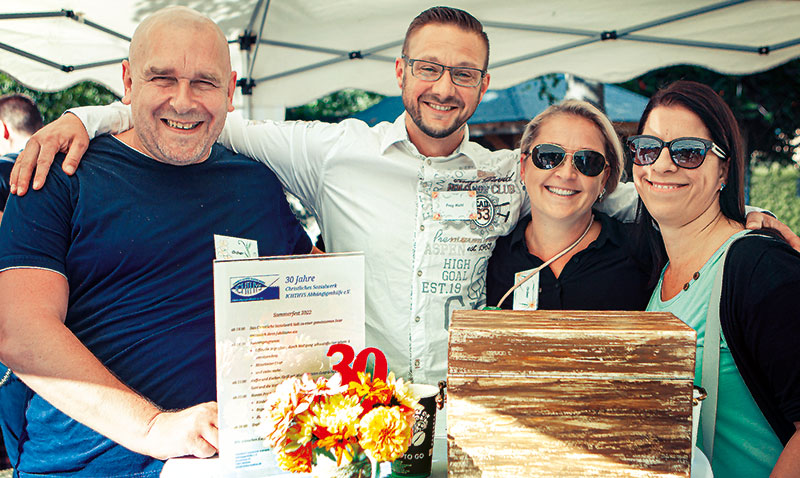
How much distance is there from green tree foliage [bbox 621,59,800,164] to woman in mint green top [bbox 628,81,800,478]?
6.03 m

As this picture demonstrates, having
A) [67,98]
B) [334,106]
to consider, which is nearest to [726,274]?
[334,106]

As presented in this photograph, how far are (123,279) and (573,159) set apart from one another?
158cm

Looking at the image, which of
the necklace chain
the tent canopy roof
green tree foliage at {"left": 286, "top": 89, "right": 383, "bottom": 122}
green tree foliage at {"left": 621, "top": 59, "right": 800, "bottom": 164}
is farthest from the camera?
green tree foliage at {"left": 286, "top": 89, "right": 383, "bottom": 122}

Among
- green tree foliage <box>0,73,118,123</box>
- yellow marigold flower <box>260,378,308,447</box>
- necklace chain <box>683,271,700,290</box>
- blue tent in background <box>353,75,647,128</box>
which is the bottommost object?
yellow marigold flower <box>260,378,308,447</box>

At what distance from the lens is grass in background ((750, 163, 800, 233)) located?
406 inches

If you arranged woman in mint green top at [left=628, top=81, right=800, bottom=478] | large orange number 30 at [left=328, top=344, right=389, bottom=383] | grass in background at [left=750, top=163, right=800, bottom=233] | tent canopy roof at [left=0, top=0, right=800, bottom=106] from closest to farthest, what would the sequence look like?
large orange number 30 at [left=328, top=344, right=389, bottom=383] → woman in mint green top at [left=628, top=81, right=800, bottom=478] → tent canopy roof at [left=0, top=0, right=800, bottom=106] → grass in background at [left=750, top=163, right=800, bottom=233]

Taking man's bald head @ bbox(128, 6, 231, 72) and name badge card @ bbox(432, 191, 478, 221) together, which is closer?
man's bald head @ bbox(128, 6, 231, 72)

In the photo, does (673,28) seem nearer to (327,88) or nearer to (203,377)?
(327,88)

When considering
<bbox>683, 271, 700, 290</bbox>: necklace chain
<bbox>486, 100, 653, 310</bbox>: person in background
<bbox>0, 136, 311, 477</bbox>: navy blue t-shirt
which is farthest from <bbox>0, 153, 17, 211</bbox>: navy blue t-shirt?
<bbox>683, 271, 700, 290</bbox>: necklace chain

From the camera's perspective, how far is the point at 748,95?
25.8 feet

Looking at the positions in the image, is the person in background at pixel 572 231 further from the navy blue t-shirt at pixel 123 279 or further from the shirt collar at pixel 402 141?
the navy blue t-shirt at pixel 123 279

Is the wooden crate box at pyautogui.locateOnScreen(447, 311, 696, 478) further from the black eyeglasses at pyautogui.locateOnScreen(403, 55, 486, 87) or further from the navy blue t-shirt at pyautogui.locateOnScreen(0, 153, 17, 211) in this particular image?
the navy blue t-shirt at pyautogui.locateOnScreen(0, 153, 17, 211)

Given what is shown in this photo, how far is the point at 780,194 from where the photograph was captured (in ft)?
34.2

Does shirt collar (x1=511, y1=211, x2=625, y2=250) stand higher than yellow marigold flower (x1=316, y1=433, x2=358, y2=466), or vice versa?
shirt collar (x1=511, y1=211, x2=625, y2=250)
